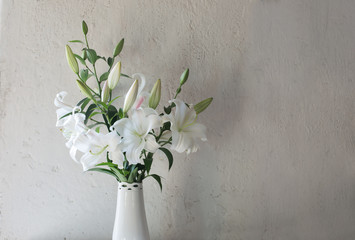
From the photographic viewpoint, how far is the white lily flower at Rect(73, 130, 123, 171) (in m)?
0.77

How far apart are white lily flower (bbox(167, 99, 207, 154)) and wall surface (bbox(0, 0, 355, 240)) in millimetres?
198

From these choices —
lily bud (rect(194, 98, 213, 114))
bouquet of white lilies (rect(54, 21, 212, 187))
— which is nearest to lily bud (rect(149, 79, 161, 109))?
bouquet of white lilies (rect(54, 21, 212, 187))

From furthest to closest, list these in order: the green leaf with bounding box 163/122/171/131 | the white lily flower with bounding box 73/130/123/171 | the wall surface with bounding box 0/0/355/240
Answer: the wall surface with bounding box 0/0/355/240
the green leaf with bounding box 163/122/171/131
the white lily flower with bounding box 73/130/123/171

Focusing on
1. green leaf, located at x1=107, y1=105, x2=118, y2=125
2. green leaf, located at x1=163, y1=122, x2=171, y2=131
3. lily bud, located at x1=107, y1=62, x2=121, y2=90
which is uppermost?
lily bud, located at x1=107, y1=62, x2=121, y2=90

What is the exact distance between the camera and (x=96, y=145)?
0.78 meters

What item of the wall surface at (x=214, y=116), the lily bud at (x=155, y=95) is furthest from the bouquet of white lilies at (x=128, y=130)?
the wall surface at (x=214, y=116)

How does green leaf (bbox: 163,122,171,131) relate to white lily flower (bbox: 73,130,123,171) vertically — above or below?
above

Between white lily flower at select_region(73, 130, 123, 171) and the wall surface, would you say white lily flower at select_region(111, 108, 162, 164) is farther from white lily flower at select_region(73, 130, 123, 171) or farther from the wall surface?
the wall surface

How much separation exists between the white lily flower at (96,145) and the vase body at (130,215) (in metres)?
0.10

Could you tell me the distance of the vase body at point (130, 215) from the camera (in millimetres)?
837

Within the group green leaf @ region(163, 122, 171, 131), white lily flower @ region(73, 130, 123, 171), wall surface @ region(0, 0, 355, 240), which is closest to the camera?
white lily flower @ region(73, 130, 123, 171)

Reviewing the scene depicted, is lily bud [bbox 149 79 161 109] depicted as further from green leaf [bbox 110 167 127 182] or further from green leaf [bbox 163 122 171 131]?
green leaf [bbox 110 167 127 182]

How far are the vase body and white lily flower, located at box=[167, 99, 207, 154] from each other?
15cm

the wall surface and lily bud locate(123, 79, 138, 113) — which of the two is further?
the wall surface
